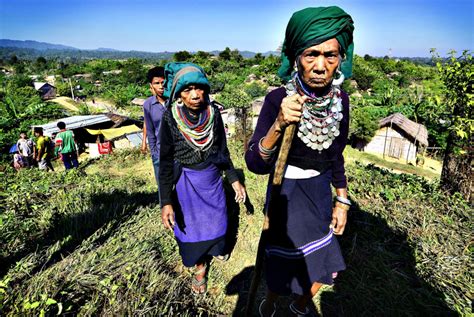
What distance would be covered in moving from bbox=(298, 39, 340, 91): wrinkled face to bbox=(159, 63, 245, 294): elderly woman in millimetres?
985

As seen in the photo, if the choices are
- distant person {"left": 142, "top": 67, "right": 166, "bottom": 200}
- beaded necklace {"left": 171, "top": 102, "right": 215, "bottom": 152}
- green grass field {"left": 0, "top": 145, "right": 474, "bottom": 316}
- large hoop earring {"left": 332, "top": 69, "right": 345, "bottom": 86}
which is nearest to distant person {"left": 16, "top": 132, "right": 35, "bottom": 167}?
green grass field {"left": 0, "top": 145, "right": 474, "bottom": 316}

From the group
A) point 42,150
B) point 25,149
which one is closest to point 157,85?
point 42,150

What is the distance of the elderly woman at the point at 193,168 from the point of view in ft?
6.98

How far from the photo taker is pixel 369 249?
2988 mm

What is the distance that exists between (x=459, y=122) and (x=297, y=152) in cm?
408

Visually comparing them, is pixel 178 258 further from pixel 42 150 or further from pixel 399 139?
pixel 399 139

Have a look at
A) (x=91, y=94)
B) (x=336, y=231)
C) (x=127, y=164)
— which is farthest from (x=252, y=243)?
(x=91, y=94)

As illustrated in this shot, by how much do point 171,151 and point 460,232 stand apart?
3.37 metres

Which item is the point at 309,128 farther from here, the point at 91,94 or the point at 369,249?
the point at 91,94

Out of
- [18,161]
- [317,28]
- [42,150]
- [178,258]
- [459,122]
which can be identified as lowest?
[18,161]

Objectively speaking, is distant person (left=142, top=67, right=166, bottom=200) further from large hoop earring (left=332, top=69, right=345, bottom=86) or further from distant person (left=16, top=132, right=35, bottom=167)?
distant person (left=16, top=132, right=35, bottom=167)

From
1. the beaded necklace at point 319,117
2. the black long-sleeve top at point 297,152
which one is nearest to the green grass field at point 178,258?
the black long-sleeve top at point 297,152

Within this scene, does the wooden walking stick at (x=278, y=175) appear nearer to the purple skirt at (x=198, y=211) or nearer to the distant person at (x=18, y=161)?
the purple skirt at (x=198, y=211)

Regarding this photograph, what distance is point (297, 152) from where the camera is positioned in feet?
5.08
